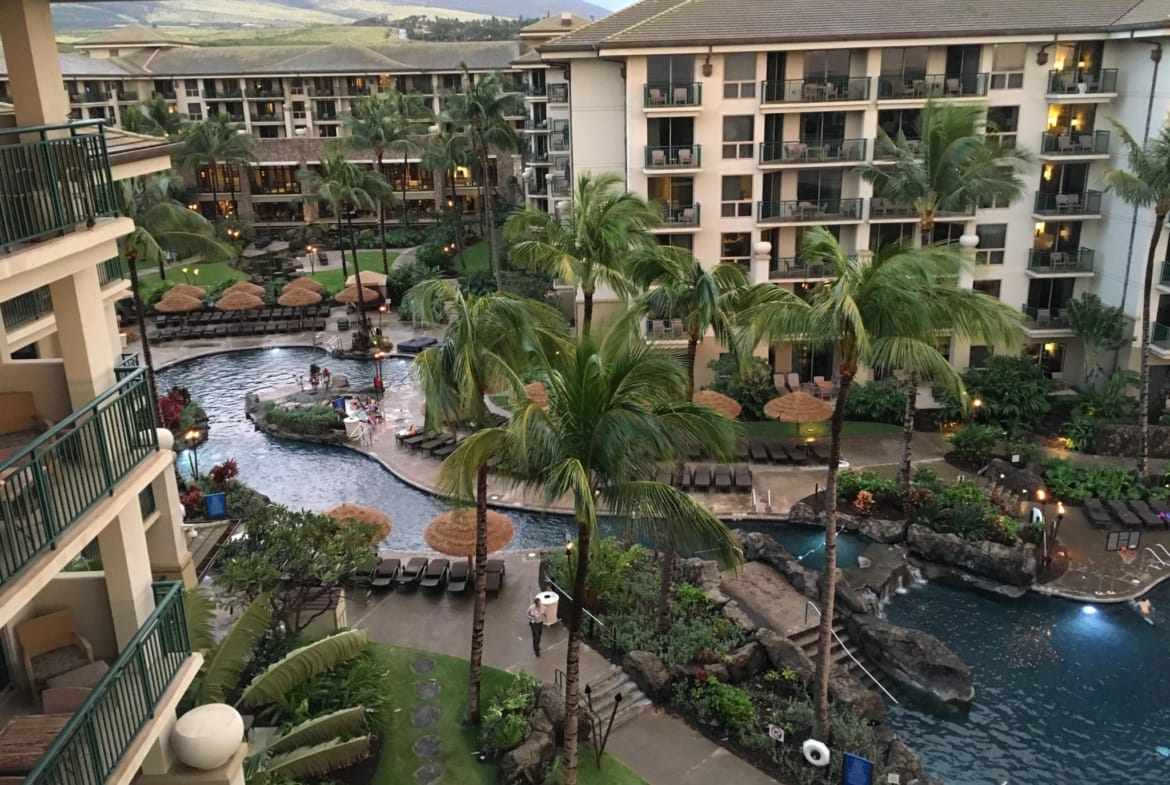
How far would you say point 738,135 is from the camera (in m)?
37.8

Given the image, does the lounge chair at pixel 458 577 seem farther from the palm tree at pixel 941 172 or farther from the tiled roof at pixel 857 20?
the tiled roof at pixel 857 20

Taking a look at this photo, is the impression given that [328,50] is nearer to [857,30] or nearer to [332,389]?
[332,389]

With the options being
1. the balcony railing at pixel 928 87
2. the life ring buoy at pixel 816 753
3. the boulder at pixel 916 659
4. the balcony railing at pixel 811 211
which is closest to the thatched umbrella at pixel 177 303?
the balcony railing at pixel 811 211

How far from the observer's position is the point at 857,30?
36188 millimetres

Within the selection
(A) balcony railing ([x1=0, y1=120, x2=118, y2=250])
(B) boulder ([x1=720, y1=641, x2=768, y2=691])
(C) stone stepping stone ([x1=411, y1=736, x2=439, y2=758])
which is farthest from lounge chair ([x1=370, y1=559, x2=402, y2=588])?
(A) balcony railing ([x1=0, y1=120, x2=118, y2=250])

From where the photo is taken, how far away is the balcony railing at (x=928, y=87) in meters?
37.2

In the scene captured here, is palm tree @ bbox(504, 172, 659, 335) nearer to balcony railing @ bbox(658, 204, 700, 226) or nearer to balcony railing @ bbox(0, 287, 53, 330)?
balcony railing @ bbox(658, 204, 700, 226)

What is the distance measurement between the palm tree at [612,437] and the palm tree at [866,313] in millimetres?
3834

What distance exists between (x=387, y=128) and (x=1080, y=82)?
139 ft

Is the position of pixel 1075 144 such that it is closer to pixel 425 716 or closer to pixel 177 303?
pixel 425 716

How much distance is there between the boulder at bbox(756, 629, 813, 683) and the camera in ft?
69.6

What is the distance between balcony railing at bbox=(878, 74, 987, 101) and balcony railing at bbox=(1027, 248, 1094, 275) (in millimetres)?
7364

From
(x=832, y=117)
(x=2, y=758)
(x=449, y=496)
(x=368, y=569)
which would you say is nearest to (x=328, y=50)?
(x=832, y=117)

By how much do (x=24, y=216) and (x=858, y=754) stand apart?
58.2 ft
